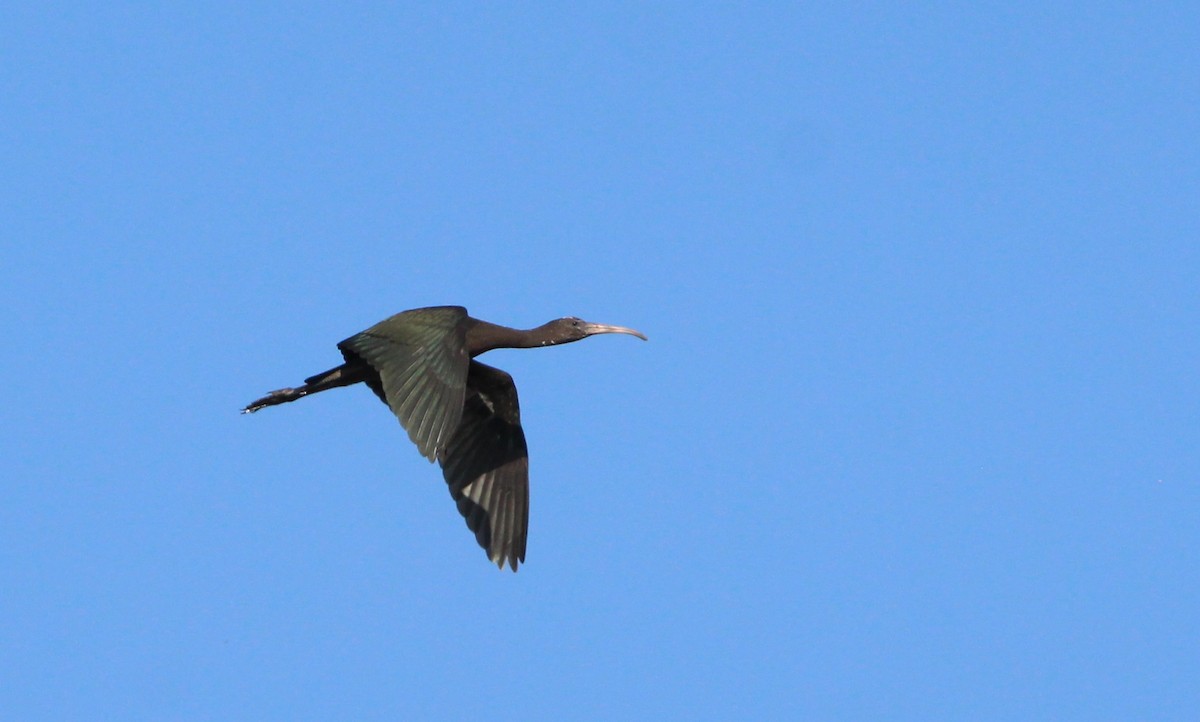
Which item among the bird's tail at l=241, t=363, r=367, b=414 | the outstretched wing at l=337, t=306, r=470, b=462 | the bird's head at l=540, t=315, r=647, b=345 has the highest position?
the bird's head at l=540, t=315, r=647, b=345

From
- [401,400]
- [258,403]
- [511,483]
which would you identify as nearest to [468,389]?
[511,483]

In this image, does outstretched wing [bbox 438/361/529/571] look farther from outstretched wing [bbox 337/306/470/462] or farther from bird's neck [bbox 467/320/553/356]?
outstretched wing [bbox 337/306/470/462]

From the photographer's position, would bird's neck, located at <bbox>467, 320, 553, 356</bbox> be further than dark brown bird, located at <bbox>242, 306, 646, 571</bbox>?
Yes

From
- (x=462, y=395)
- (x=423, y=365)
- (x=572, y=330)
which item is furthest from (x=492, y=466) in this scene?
(x=462, y=395)

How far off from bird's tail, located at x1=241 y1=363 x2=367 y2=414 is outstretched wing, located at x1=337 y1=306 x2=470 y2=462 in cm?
84

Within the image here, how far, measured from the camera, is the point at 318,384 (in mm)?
19562

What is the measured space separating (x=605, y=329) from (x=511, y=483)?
219 cm

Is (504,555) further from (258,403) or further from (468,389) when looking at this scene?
(258,403)

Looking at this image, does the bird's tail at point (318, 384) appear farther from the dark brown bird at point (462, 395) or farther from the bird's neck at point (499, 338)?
the bird's neck at point (499, 338)

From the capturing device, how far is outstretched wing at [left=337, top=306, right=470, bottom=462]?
16547mm

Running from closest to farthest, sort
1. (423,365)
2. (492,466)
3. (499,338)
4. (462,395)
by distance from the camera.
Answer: (462,395) < (423,365) < (499,338) < (492,466)

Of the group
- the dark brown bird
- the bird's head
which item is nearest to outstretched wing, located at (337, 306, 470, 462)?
the dark brown bird

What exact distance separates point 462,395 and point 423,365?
0.56 m

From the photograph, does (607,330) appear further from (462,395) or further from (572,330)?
(462,395)
